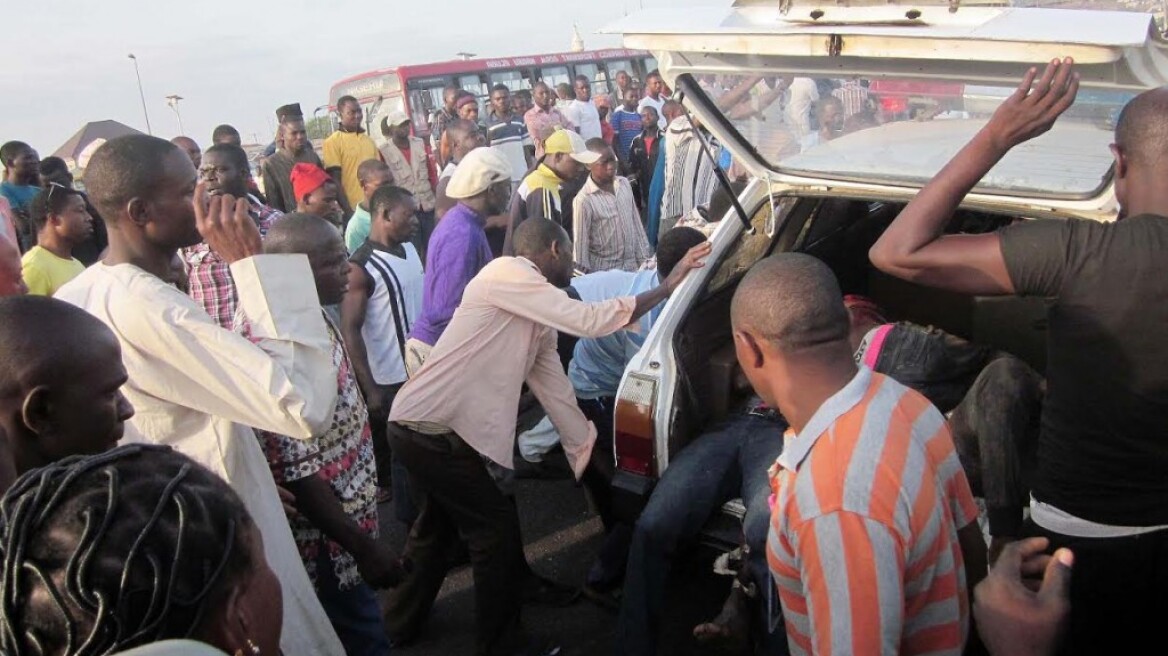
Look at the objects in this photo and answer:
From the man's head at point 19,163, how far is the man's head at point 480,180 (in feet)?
15.2

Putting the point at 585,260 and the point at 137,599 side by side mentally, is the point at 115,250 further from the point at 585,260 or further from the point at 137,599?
the point at 585,260

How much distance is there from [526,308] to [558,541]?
5.27 feet

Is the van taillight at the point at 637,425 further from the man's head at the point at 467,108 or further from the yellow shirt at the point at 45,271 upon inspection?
the man's head at the point at 467,108

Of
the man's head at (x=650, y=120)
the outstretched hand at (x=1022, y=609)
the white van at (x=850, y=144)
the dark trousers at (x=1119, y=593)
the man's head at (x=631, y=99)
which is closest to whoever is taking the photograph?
the outstretched hand at (x=1022, y=609)

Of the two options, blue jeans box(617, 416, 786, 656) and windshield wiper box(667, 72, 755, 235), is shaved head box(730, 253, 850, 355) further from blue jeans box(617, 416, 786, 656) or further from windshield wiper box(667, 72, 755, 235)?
windshield wiper box(667, 72, 755, 235)

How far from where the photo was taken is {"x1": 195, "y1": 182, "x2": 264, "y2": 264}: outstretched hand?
1.89 metres

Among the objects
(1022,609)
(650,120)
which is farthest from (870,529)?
(650,120)

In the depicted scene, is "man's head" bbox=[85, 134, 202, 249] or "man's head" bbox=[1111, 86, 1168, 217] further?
"man's head" bbox=[85, 134, 202, 249]

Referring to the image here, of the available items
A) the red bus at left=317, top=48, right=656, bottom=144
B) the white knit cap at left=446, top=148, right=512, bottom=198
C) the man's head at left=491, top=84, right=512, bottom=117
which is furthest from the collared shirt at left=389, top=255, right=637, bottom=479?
the red bus at left=317, top=48, right=656, bottom=144

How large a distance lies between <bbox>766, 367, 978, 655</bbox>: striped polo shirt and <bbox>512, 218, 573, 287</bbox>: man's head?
1.78 m

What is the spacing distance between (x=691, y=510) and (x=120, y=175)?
6.71 feet

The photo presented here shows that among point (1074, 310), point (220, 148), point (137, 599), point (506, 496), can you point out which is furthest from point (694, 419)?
point (220, 148)

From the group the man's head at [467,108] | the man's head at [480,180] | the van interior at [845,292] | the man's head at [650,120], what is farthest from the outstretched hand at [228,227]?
the man's head at [467,108]

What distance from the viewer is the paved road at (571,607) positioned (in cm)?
339
